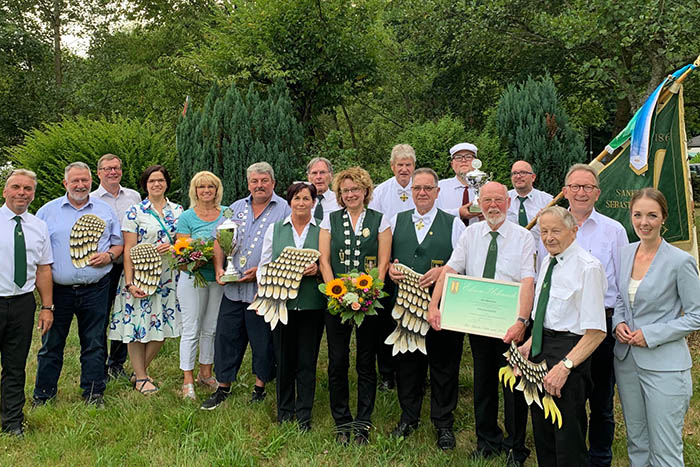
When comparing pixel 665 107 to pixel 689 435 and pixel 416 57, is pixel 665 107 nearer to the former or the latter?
pixel 689 435

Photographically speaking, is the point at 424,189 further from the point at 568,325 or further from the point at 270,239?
the point at 568,325

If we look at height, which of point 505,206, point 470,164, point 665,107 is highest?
point 665,107

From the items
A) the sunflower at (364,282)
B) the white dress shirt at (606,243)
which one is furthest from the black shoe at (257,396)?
the white dress shirt at (606,243)

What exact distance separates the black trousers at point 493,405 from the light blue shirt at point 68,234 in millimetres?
3563

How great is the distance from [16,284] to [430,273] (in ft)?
11.3

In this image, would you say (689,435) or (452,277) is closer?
(452,277)

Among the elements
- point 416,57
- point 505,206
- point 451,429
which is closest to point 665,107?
point 505,206

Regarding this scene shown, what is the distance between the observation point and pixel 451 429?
4277 millimetres

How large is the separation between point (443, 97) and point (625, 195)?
10.4 meters

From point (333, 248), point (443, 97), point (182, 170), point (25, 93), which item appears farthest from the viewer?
point (25, 93)

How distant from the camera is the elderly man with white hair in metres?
4.89

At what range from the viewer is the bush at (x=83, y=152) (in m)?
8.73

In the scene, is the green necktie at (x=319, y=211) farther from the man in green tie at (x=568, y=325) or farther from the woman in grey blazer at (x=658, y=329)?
the woman in grey blazer at (x=658, y=329)

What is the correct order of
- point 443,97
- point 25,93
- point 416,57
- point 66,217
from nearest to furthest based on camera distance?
point 66,217
point 416,57
point 443,97
point 25,93
